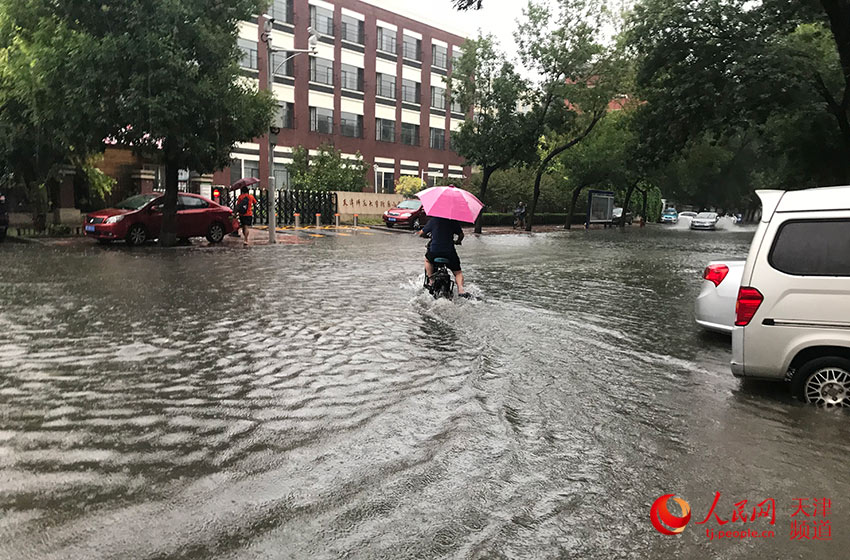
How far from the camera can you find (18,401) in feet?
18.4

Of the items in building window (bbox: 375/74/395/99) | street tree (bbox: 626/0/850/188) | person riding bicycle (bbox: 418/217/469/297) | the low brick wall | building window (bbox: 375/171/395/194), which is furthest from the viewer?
building window (bbox: 375/171/395/194)

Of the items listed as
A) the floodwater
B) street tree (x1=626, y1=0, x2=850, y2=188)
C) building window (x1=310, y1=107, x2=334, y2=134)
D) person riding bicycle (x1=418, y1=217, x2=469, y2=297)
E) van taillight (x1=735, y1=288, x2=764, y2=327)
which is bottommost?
the floodwater

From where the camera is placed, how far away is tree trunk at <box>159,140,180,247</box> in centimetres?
2062

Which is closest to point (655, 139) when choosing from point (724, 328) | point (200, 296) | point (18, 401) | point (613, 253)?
point (613, 253)

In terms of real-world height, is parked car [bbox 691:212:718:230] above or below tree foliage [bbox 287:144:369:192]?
below

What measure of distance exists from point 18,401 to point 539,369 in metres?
4.71

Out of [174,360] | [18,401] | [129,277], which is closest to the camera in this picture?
[18,401]

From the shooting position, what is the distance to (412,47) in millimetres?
54750

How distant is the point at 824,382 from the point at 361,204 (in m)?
34.1

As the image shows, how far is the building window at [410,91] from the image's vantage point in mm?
54688

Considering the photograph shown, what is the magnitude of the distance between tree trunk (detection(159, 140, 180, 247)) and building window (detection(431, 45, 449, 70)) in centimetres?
3936

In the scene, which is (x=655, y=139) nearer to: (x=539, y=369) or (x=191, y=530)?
(x=539, y=369)

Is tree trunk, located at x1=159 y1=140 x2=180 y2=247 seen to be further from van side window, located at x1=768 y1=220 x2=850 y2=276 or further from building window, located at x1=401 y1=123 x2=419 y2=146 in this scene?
building window, located at x1=401 y1=123 x2=419 y2=146

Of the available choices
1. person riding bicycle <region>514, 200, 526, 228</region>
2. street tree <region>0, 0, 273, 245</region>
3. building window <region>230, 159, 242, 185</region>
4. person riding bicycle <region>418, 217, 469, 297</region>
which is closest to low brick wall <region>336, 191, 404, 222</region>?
person riding bicycle <region>514, 200, 526, 228</region>
